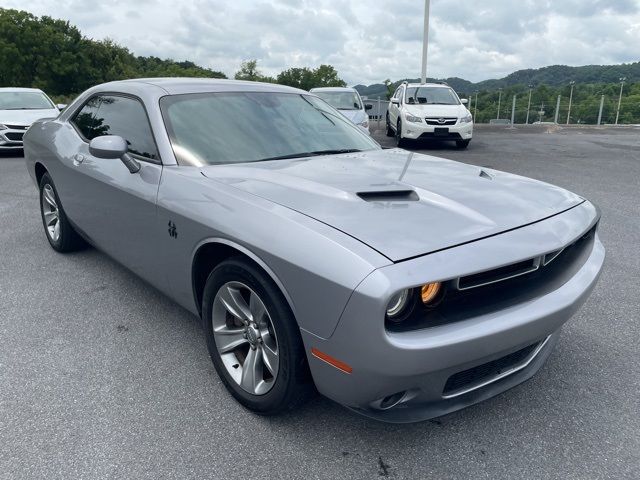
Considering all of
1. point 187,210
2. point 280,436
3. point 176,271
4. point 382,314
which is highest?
point 187,210

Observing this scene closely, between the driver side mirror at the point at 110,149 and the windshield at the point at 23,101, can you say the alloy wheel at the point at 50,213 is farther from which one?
the windshield at the point at 23,101

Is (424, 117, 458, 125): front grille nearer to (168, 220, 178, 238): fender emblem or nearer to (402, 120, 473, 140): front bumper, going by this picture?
(402, 120, 473, 140): front bumper

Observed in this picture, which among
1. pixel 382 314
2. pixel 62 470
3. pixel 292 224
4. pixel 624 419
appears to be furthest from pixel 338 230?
pixel 624 419

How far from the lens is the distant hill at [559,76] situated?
48.9m

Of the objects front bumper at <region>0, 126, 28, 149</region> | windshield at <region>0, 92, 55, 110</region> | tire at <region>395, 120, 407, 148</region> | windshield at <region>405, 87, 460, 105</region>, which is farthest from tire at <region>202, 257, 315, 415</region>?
windshield at <region>0, 92, 55, 110</region>

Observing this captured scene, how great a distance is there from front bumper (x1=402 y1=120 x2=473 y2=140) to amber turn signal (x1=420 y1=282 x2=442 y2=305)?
395 inches

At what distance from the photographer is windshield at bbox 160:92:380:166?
2.76m

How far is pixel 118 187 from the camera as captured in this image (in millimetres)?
2955

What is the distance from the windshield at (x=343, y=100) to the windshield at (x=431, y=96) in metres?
1.22

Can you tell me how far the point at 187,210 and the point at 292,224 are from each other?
696 millimetres

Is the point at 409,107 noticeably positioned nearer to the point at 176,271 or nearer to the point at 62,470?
the point at 176,271

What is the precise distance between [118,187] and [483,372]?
2190 mm

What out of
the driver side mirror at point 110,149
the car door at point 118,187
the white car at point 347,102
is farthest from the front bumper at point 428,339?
the white car at point 347,102

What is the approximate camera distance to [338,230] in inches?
72.1
